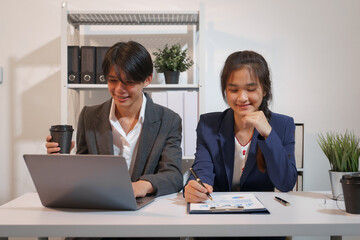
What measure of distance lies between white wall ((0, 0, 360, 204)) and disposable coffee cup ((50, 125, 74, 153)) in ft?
4.76

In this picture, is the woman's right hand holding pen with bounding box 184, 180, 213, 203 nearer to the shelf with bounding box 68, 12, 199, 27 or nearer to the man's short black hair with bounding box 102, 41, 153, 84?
the man's short black hair with bounding box 102, 41, 153, 84

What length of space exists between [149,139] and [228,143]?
1.04 ft

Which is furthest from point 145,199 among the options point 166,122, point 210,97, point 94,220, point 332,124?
point 332,124

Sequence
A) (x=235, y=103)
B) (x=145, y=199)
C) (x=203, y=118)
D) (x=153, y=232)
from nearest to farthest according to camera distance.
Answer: (x=153, y=232)
(x=145, y=199)
(x=235, y=103)
(x=203, y=118)

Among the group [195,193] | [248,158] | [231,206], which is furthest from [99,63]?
[231,206]

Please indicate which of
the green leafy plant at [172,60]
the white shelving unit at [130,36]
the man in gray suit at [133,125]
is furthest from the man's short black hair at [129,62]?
the white shelving unit at [130,36]

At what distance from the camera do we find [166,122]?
1.51m

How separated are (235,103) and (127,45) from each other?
1.60ft

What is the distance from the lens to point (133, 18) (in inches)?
96.2

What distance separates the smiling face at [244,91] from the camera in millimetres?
1425

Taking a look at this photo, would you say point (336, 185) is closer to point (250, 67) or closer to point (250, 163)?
point (250, 163)

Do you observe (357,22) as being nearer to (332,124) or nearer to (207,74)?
(332,124)

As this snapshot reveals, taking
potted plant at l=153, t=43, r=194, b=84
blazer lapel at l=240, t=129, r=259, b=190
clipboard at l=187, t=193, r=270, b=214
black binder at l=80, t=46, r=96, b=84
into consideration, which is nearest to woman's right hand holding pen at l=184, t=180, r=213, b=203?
clipboard at l=187, t=193, r=270, b=214

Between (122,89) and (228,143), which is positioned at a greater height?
(122,89)
